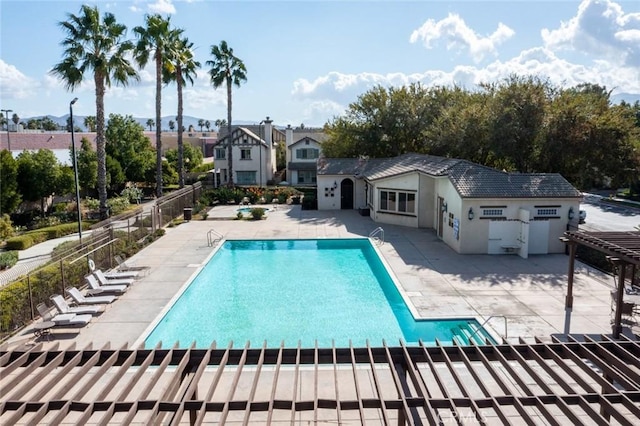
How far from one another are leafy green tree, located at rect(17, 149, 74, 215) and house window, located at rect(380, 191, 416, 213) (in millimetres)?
22312

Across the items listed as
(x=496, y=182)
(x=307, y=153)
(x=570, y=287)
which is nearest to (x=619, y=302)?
(x=570, y=287)

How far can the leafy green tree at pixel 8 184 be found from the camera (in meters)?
27.0

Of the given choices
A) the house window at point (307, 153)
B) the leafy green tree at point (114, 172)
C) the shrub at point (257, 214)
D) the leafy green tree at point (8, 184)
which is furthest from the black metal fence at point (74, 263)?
the house window at point (307, 153)

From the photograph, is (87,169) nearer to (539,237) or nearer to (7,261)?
(7,261)

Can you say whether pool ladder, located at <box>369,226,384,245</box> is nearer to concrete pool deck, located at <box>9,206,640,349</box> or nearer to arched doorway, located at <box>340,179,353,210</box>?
concrete pool deck, located at <box>9,206,640,349</box>

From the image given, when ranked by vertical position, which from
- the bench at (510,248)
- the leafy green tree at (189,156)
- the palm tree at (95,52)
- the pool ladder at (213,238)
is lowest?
the pool ladder at (213,238)

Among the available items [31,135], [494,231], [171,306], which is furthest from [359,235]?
[31,135]

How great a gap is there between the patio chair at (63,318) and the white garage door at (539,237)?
1817cm

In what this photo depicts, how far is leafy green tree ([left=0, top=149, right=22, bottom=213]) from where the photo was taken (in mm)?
27000

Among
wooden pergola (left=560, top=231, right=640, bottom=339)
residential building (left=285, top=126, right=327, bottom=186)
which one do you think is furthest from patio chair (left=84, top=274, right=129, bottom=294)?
residential building (left=285, top=126, right=327, bottom=186)

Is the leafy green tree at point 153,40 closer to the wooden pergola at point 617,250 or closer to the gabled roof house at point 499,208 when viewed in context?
the gabled roof house at point 499,208

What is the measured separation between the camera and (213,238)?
25031 millimetres

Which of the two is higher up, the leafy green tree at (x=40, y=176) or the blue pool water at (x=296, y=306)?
the leafy green tree at (x=40, y=176)

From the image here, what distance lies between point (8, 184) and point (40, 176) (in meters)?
3.30
